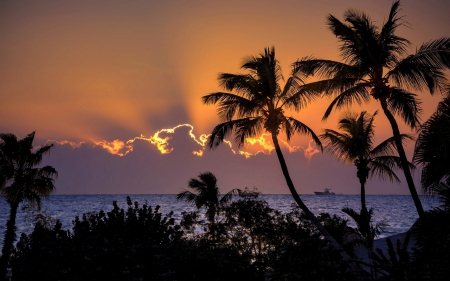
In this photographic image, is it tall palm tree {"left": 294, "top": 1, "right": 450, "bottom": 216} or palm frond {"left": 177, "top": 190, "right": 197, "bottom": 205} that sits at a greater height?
tall palm tree {"left": 294, "top": 1, "right": 450, "bottom": 216}

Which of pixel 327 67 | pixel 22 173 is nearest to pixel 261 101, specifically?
pixel 327 67

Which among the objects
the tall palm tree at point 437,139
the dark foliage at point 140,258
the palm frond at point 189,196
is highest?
the tall palm tree at point 437,139

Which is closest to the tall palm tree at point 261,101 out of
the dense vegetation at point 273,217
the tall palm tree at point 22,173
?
the dense vegetation at point 273,217

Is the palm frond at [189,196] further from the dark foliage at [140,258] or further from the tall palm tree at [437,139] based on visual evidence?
the tall palm tree at [437,139]

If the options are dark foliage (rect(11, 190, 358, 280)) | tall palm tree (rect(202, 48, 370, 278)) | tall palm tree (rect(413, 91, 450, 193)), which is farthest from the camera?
tall palm tree (rect(202, 48, 370, 278))

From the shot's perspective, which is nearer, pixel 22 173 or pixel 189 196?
pixel 22 173

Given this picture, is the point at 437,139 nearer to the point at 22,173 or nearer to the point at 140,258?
the point at 140,258

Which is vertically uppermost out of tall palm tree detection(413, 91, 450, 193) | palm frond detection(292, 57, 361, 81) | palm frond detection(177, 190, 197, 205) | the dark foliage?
palm frond detection(292, 57, 361, 81)

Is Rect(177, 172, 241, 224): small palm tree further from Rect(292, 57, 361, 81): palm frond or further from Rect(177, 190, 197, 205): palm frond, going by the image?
Rect(292, 57, 361, 81): palm frond

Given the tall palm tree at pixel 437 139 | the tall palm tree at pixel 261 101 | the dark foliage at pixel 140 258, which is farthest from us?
the tall palm tree at pixel 261 101

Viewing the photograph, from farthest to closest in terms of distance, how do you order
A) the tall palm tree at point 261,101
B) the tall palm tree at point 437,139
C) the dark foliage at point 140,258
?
the tall palm tree at point 261,101 → the dark foliage at point 140,258 → the tall palm tree at point 437,139

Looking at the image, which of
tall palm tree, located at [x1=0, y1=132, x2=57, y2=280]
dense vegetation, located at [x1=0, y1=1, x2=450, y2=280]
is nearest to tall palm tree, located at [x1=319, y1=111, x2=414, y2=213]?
dense vegetation, located at [x1=0, y1=1, x2=450, y2=280]

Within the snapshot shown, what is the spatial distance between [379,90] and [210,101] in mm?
9838

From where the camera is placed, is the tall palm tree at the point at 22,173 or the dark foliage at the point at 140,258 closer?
the dark foliage at the point at 140,258
